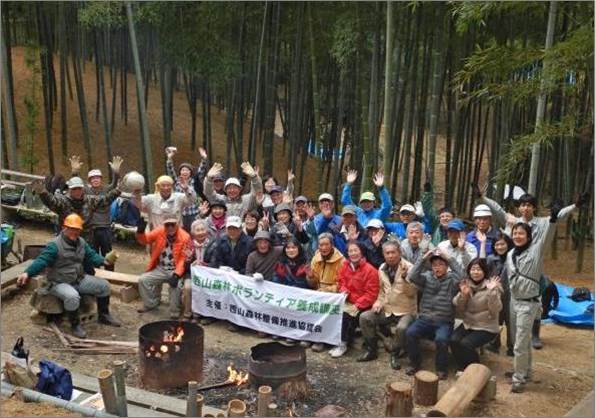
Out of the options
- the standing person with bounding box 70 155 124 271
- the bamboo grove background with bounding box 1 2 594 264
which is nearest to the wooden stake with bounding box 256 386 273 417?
the bamboo grove background with bounding box 1 2 594 264

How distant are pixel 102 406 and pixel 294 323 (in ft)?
8.01

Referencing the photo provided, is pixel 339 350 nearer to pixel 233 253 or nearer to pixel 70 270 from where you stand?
pixel 233 253

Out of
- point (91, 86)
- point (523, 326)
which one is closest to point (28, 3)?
point (91, 86)

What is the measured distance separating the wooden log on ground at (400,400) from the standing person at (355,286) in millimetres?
1371

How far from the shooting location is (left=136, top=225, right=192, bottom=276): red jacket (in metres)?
7.95

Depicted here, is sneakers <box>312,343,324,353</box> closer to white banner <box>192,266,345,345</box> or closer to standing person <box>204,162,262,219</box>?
white banner <box>192,266,345,345</box>

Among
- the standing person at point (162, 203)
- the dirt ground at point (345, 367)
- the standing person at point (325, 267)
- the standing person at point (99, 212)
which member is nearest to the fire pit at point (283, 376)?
the dirt ground at point (345, 367)

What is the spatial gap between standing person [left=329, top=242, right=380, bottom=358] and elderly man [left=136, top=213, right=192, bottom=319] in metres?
1.88

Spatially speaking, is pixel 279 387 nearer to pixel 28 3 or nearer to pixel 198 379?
pixel 198 379

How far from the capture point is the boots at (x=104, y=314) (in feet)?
25.3

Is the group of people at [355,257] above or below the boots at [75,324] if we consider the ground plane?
above

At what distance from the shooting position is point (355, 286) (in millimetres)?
7043

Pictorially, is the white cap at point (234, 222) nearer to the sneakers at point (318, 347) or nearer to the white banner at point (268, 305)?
the white banner at point (268, 305)

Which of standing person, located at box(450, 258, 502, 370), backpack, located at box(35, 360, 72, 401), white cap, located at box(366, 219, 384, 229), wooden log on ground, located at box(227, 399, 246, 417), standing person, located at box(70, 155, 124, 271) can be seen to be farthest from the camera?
standing person, located at box(70, 155, 124, 271)
